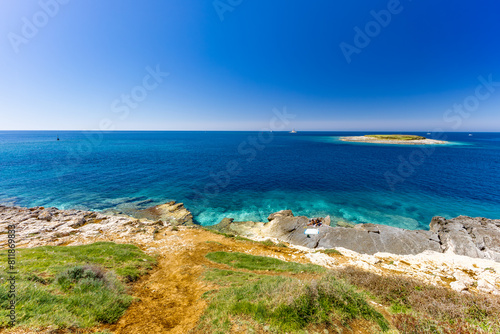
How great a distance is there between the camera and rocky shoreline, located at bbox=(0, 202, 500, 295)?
1691 centimetres

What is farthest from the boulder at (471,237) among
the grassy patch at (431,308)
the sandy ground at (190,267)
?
the grassy patch at (431,308)

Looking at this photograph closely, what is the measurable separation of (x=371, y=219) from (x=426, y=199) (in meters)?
18.4

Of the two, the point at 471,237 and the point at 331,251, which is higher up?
the point at 471,237

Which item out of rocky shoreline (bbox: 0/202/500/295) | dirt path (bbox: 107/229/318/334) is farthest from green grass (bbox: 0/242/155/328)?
rocky shoreline (bbox: 0/202/500/295)

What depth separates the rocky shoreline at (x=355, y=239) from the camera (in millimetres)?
16906

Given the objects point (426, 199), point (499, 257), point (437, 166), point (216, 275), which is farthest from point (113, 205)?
point (437, 166)

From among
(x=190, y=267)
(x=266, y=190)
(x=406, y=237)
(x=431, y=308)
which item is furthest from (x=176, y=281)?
(x=266, y=190)

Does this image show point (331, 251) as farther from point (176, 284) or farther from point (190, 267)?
point (176, 284)

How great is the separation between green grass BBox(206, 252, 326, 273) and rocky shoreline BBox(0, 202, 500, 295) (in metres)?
3.66

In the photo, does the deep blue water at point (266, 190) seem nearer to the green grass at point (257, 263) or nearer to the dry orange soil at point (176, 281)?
→ the dry orange soil at point (176, 281)

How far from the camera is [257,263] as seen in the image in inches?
645

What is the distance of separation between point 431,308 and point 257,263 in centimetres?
1141

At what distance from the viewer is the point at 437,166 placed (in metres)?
66.8

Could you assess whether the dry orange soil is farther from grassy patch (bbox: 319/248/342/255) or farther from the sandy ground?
grassy patch (bbox: 319/248/342/255)
